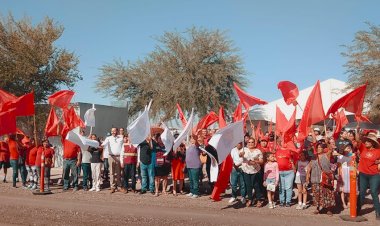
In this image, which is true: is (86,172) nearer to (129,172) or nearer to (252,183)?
(129,172)

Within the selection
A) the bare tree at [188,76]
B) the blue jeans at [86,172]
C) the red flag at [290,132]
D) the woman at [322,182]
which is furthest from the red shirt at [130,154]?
the bare tree at [188,76]

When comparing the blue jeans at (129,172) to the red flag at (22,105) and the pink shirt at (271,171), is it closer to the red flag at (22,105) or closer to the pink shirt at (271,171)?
the red flag at (22,105)

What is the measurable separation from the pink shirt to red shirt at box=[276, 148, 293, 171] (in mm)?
181

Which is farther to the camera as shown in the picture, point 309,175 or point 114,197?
point 114,197

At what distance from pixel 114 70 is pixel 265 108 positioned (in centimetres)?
1153

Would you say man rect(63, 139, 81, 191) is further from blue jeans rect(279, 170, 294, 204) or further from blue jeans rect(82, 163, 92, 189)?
blue jeans rect(279, 170, 294, 204)

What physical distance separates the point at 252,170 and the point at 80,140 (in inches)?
203

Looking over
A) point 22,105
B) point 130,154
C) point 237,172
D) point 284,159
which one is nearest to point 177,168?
point 130,154

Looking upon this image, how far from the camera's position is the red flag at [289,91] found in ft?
40.1

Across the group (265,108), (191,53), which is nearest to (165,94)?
(191,53)

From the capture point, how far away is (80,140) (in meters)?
13.4

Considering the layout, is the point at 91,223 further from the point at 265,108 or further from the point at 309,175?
the point at 265,108

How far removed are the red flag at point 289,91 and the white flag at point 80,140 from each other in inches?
222

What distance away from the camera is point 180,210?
35.3 ft
